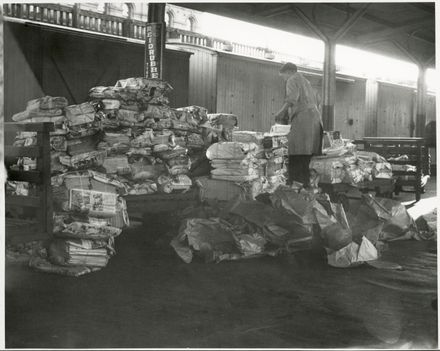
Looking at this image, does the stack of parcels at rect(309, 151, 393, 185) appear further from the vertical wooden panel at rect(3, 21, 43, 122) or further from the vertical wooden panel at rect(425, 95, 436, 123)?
the vertical wooden panel at rect(425, 95, 436, 123)

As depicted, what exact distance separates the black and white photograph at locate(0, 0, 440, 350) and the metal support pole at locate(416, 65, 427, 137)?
108 inches

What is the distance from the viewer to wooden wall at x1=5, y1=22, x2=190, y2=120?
7008 millimetres

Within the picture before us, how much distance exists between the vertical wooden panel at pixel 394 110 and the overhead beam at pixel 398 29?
755 centimetres

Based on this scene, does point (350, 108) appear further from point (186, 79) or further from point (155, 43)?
point (155, 43)

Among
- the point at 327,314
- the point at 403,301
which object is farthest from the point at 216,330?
the point at 403,301

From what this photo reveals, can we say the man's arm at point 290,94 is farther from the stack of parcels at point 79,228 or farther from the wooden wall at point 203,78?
the wooden wall at point 203,78

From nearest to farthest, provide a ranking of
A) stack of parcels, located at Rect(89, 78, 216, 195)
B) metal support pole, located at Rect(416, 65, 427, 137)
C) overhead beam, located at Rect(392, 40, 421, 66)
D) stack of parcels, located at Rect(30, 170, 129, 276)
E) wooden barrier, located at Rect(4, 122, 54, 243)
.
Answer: wooden barrier, located at Rect(4, 122, 54, 243) < stack of parcels, located at Rect(30, 170, 129, 276) < stack of parcels, located at Rect(89, 78, 216, 195) < overhead beam, located at Rect(392, 40, 421, 66) < metal support pole, located at Rect(416, 65, 427, 137)

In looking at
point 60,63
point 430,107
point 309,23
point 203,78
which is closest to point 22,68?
point 60,63

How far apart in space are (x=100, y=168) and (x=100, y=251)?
751mm

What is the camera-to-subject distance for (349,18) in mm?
7328

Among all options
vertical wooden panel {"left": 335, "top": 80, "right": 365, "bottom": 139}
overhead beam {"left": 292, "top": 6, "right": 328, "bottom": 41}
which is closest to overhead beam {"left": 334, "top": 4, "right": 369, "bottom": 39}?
overhead beam {"left": 292, "top": 6, "right": 328, "bottom": 41}

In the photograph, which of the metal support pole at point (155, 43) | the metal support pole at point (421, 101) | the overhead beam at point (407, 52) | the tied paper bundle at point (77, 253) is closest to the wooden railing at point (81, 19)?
the overhead beam at point (407, 52)

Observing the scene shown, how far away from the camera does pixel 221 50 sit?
10.9m

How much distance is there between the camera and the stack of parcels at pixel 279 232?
3.68 m
